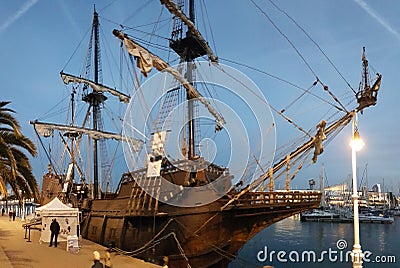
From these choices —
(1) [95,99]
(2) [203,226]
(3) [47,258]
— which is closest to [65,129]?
(1) [95,99]

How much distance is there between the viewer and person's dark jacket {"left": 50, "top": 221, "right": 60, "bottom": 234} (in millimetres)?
16323

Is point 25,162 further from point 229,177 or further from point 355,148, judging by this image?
point 355,148

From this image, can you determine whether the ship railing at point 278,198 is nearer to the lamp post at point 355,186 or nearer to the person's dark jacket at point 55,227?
the lamp post at point 355,186

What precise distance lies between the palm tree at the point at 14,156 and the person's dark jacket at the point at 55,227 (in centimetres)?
236

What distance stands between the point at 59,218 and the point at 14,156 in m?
3.42

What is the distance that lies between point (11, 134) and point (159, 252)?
773cm

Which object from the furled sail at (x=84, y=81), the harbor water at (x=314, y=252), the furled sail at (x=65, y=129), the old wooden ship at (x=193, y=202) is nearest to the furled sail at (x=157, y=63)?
the old wooden ship at (x=193, y=202)

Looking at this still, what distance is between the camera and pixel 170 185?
1532cm

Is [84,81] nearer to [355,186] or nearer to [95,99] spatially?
[95,99]

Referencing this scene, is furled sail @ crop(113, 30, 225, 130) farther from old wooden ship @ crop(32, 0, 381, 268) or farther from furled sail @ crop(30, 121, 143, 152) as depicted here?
furled sail @ crop(30, 121, 143, 152)

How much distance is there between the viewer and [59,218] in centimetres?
1672

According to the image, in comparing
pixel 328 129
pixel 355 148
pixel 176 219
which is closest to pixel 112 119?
pixel 176 219

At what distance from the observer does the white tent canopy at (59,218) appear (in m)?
16.5

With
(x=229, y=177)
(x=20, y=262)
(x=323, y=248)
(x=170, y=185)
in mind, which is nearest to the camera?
(x=20, y=262)
